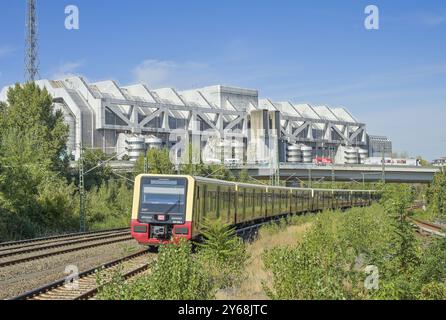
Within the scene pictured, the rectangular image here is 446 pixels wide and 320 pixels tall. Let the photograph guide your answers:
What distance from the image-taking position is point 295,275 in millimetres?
9477

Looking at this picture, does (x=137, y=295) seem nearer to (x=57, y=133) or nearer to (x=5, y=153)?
(x=5, y=153)

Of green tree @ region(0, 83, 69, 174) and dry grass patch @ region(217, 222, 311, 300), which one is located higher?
green tree @ region(0, 83, 69, 174)

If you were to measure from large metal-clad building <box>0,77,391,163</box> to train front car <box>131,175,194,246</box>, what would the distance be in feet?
272

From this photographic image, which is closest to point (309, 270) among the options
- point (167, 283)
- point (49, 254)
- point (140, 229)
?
point (167, 283)

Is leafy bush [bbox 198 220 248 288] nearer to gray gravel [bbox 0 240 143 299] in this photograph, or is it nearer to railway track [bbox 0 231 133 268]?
gray gravel [bbox 0 240 143 299]

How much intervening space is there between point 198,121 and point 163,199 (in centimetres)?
12326

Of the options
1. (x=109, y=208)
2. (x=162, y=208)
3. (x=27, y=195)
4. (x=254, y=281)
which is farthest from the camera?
(x=109, y=208)

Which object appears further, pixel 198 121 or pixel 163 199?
pixel 198 121

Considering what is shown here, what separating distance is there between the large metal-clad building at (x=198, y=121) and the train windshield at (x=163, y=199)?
82.9 metres

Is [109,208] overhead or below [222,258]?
below

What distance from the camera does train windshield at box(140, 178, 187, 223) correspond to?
18609 mm

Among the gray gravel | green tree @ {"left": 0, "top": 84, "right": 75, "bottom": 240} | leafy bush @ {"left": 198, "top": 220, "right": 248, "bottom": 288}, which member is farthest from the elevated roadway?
leafy bush @ {"left": 198, "top": 220, "right": 248, "bottom": 288}

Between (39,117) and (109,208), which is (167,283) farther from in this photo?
(39,117)

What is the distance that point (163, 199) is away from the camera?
18.8 metres
